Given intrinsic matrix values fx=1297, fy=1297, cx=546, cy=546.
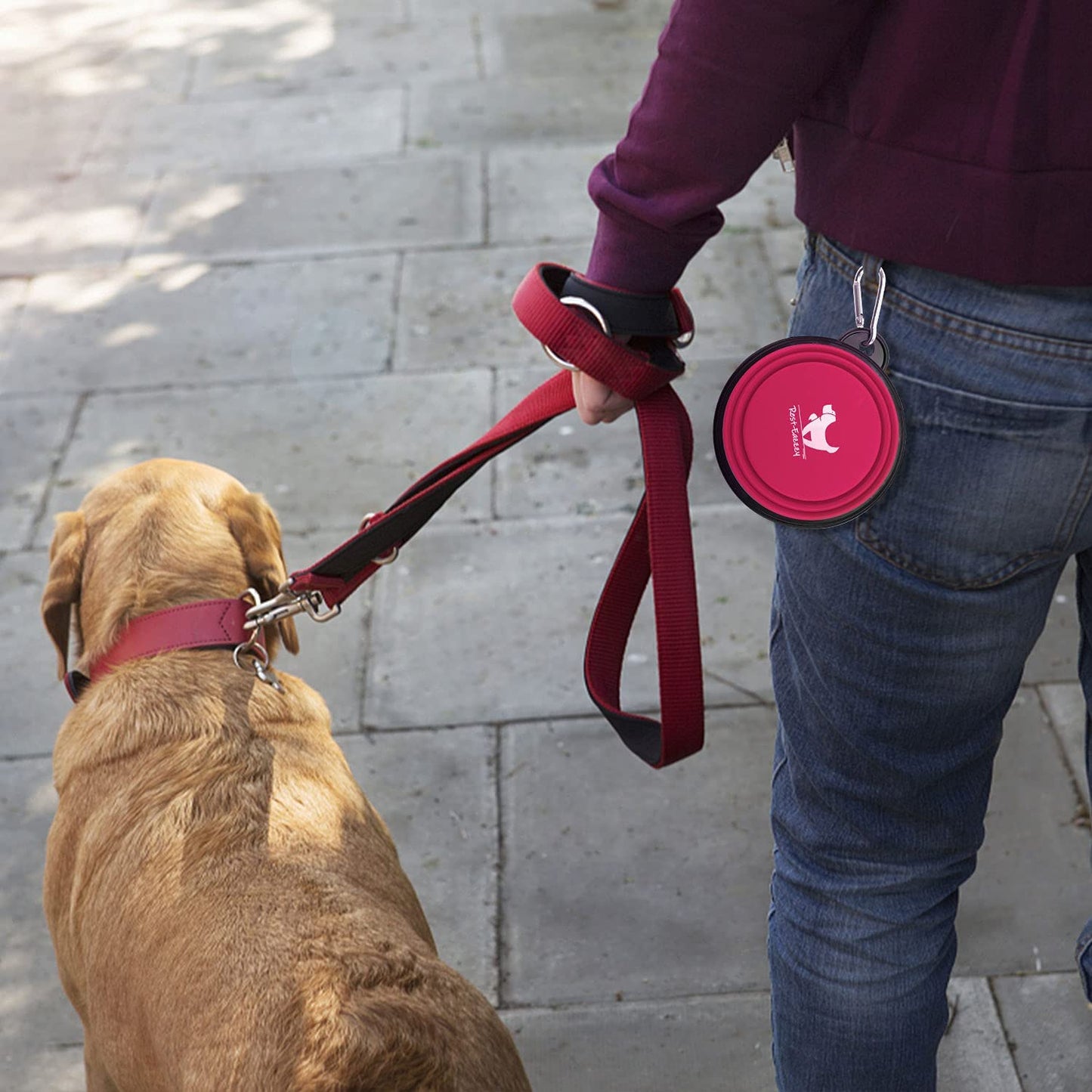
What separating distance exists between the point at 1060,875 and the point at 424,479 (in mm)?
1755

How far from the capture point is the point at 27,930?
288 cm

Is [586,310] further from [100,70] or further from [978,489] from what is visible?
[100,70]

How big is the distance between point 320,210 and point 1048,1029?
14.5 feet

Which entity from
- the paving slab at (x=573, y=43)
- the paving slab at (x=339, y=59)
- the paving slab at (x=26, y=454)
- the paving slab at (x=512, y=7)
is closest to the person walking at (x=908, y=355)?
the paving slab at (x=26, y=454)

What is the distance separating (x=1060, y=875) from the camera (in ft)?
9.30

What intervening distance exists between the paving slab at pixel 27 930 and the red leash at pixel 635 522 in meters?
1.26

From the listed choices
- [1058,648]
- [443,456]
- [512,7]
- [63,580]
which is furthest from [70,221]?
[1058,648]

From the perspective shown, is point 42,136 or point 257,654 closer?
point 257,654

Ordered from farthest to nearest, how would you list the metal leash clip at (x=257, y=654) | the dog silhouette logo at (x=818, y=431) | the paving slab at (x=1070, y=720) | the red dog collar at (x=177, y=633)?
the paving slab at (x=1070, y=720) → the red dog collar at (x=177, y=633) → the metal leash clip at (x=257, y=654) → the dog silhouette logo at (x=818, y=431)

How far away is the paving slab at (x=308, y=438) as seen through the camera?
4.11m

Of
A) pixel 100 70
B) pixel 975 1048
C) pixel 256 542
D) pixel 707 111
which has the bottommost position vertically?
pixel 100 70

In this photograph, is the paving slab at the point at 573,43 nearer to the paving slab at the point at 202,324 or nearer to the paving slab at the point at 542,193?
the paving slab at the point at 542,193

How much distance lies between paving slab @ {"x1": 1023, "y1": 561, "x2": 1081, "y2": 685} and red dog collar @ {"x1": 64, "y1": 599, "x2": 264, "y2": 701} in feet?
6.50

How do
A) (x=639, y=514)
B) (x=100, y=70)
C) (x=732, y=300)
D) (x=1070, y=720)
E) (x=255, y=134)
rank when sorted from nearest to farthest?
1. (x=639, y=514)
2. (x=1070, y=720)
3. (x=732, y=300)
4. (x=255, y=134)
5. (x=100, y=70)
